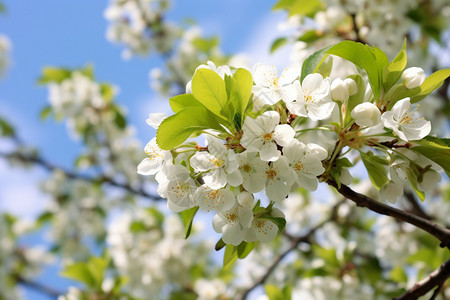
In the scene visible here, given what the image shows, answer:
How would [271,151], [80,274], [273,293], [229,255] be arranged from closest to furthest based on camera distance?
[271,151]
[229,255]
[273,293]
[80,274]

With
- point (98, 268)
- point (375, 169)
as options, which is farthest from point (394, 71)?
point (98, 268)

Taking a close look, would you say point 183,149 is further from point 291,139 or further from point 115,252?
point 115,252

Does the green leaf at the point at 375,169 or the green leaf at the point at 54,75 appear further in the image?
the green leaf at the point at 54,75

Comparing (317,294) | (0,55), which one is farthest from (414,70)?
(0,55)

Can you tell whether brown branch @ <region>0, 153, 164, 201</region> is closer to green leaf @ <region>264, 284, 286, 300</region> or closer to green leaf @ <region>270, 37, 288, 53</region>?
green leaf @ <region>270, 37, 288, 53</region>

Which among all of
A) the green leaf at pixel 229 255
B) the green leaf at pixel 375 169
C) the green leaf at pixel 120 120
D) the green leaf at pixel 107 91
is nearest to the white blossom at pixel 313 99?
the green leaf at pixel 375 169

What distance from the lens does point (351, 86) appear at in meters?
1.25

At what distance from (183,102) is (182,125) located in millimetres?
94

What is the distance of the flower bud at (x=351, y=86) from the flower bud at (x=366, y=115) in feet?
0.34

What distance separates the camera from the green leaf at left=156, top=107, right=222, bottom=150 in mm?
1128

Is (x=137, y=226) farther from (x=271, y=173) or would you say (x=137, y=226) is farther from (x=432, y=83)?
(x=432, y=83)

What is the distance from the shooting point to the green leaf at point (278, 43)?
3197mm

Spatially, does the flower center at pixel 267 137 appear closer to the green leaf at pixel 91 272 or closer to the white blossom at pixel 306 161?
the white blossom at pixel 306 161

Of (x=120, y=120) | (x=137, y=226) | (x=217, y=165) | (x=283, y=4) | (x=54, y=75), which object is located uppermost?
(x=54, y=75)
